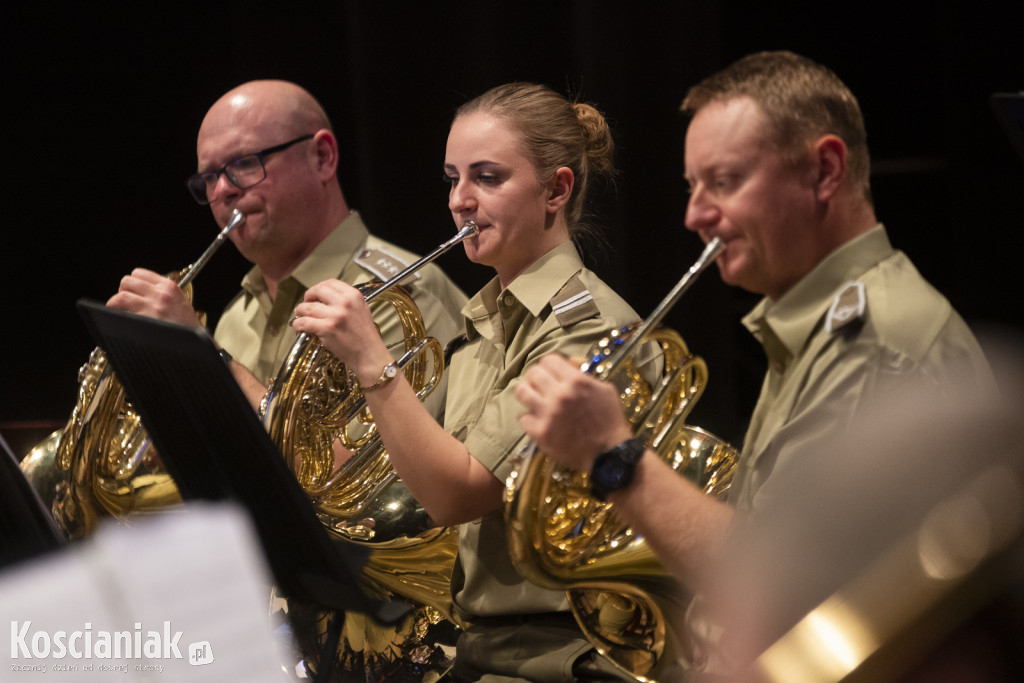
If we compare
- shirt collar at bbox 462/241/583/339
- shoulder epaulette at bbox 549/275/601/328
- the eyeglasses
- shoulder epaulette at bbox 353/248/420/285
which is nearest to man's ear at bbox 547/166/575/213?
shirt collar at bbox 462/241/583/339

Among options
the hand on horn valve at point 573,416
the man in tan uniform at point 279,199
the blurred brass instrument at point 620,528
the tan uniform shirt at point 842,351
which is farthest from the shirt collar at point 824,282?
the man in tan uniform at point 279,199

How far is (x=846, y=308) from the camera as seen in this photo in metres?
1.25

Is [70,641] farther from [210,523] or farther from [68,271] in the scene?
[68,271]

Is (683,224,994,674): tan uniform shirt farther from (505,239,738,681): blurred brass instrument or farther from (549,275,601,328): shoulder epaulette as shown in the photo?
(549,275,601,328): shoulder epaulette

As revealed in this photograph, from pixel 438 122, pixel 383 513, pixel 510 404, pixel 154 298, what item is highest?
pixel 438 122

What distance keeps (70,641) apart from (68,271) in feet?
8.48

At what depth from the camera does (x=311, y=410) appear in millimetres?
1888

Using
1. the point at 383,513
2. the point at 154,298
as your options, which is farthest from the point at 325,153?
the point at 383,513

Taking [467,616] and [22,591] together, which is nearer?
[22,591]

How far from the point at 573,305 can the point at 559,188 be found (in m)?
0.27

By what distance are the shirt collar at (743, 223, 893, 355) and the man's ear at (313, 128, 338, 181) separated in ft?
5.26

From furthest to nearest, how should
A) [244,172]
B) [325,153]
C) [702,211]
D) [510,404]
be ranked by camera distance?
[325,153], [244,172], [510,404], [702,211]

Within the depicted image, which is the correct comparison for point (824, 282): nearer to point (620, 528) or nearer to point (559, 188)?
point (620, 528)

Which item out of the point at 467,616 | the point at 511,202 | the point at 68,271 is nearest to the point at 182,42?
the point at 68,271
